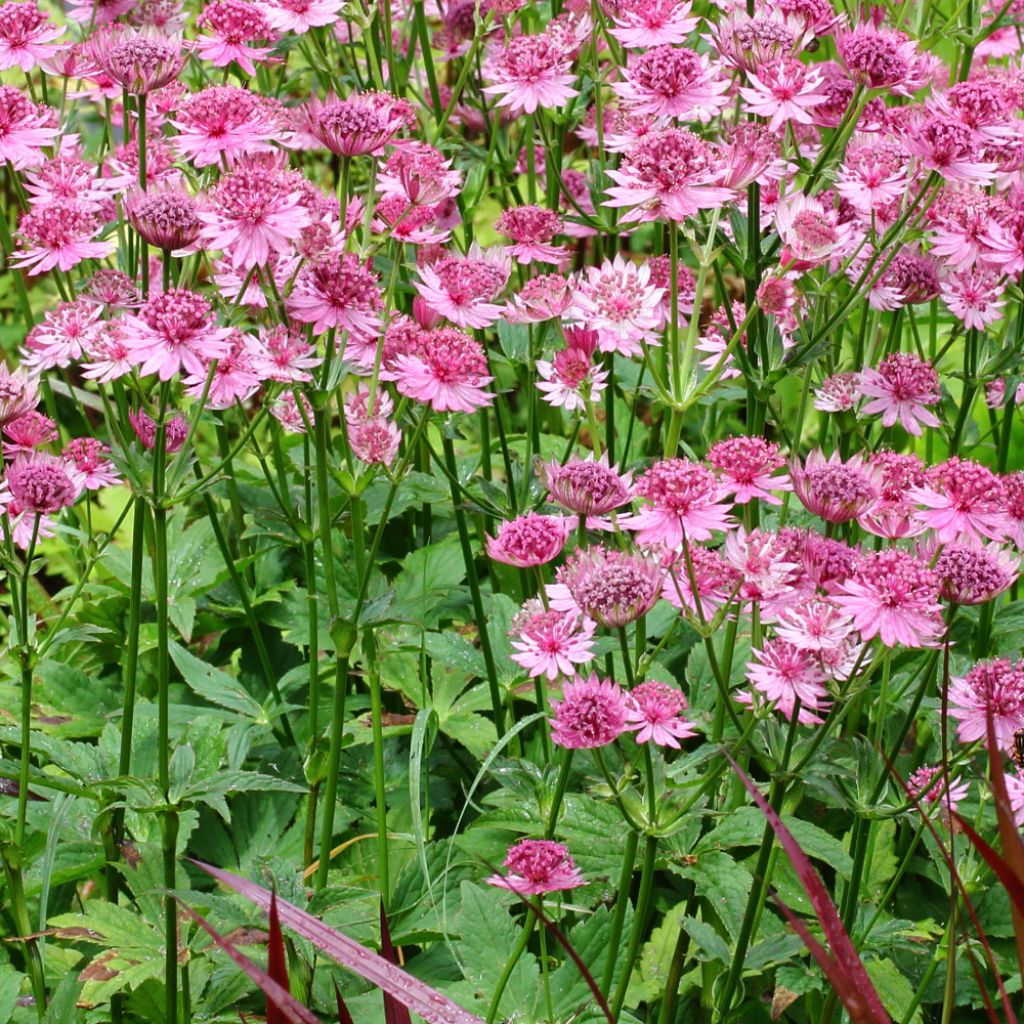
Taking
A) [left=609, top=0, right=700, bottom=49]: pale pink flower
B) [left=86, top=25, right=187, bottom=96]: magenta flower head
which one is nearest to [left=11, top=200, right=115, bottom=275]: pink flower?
[left=86, top=25, right=187, bottom=96]: magenta flower head

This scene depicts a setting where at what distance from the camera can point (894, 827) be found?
7.27ft

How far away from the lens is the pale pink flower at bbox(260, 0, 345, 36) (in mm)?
2064

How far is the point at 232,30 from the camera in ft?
6.89

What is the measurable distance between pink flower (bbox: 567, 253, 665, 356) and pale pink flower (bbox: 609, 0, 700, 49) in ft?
1.16

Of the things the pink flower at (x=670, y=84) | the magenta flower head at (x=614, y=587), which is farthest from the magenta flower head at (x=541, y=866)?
the pink flower at (x=670, y=84)

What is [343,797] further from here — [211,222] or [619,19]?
[619,19]

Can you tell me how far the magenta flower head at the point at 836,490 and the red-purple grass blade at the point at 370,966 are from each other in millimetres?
767

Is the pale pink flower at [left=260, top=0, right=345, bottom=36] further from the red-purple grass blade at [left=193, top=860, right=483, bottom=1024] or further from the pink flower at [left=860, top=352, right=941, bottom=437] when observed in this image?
the red-purple grass blade at [left=193, top=860, right=483, bottom=1024]

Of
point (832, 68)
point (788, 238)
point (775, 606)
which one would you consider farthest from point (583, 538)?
point (832, 68)

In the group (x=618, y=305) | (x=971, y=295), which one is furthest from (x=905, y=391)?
(x=618, y=305)

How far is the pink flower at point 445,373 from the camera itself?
6.06 feet

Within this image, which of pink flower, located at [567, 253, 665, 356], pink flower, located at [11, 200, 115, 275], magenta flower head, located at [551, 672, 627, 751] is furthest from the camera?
pink flower, located at [11, 200, 115, 275]

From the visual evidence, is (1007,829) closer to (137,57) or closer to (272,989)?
(272,989)

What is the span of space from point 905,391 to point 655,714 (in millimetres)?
797
